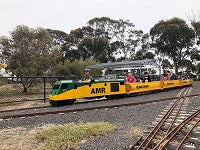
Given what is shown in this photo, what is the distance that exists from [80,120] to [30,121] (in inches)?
74.7

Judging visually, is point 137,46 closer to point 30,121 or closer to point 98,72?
point 98,72

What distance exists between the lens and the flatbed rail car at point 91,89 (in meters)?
14.6

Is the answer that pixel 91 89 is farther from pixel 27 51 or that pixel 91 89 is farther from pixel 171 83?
pixel 27 51

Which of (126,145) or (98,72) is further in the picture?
(98,72)

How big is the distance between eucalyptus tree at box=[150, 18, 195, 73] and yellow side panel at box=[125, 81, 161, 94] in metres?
34.9

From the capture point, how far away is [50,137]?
25.0ft

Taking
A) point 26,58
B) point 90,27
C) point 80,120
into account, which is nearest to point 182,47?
point 90,27

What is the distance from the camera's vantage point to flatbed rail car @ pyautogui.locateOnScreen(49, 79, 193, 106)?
14.6m

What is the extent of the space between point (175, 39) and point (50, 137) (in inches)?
2112

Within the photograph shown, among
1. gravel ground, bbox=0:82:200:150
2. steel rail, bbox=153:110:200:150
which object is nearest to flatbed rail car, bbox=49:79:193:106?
gravel ground, bbox=0:82:200:150

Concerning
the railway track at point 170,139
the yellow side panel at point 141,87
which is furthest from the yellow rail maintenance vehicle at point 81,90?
the railway track at point 170,139

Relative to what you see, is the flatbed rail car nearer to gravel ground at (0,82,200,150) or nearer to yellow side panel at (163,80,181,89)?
gravel ground at (0,82,200,150)

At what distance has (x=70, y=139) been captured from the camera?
7523 millimetres

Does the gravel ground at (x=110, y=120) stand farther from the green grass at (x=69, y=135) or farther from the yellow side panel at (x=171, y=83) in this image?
the yellow side panel at (x=171, y=83)
